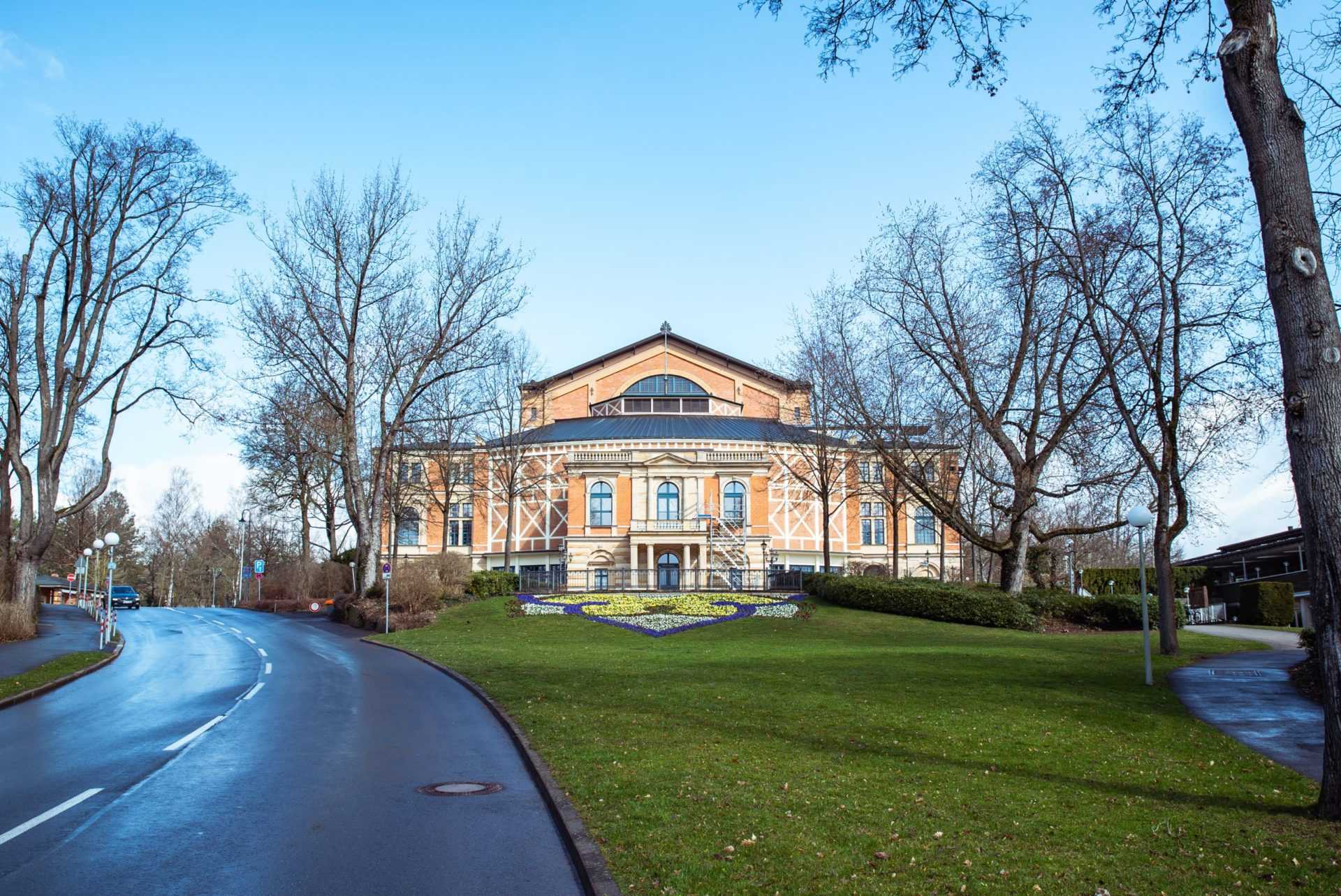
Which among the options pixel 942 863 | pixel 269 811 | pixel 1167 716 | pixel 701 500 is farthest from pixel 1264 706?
pixel 701 500

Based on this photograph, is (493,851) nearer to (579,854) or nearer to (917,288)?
(579,854)

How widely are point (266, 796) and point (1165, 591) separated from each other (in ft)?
65.6

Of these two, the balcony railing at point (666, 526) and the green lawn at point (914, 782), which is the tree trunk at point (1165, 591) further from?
the balcony railing at point (666, 526)

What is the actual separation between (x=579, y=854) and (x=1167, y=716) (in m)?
9.90

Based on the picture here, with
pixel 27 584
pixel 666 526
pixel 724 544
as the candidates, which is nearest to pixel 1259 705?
pixel 27 584

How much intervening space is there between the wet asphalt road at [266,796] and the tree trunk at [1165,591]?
15.8 metres

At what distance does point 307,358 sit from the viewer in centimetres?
3666

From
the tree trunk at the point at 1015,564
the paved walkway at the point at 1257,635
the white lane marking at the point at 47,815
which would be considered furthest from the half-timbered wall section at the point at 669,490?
the white lane marking at the point at 47,815

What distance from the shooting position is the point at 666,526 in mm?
55562

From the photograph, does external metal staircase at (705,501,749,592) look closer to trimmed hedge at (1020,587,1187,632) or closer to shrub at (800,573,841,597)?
shrub at (800,573,841,597)

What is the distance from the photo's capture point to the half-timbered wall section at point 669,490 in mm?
55594

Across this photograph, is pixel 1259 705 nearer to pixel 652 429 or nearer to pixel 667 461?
pixel 667 461

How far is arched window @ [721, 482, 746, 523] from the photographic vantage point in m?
58.3

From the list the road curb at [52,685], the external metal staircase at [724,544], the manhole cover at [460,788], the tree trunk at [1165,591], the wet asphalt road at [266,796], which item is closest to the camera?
the wet asphalt road at [266,796]
